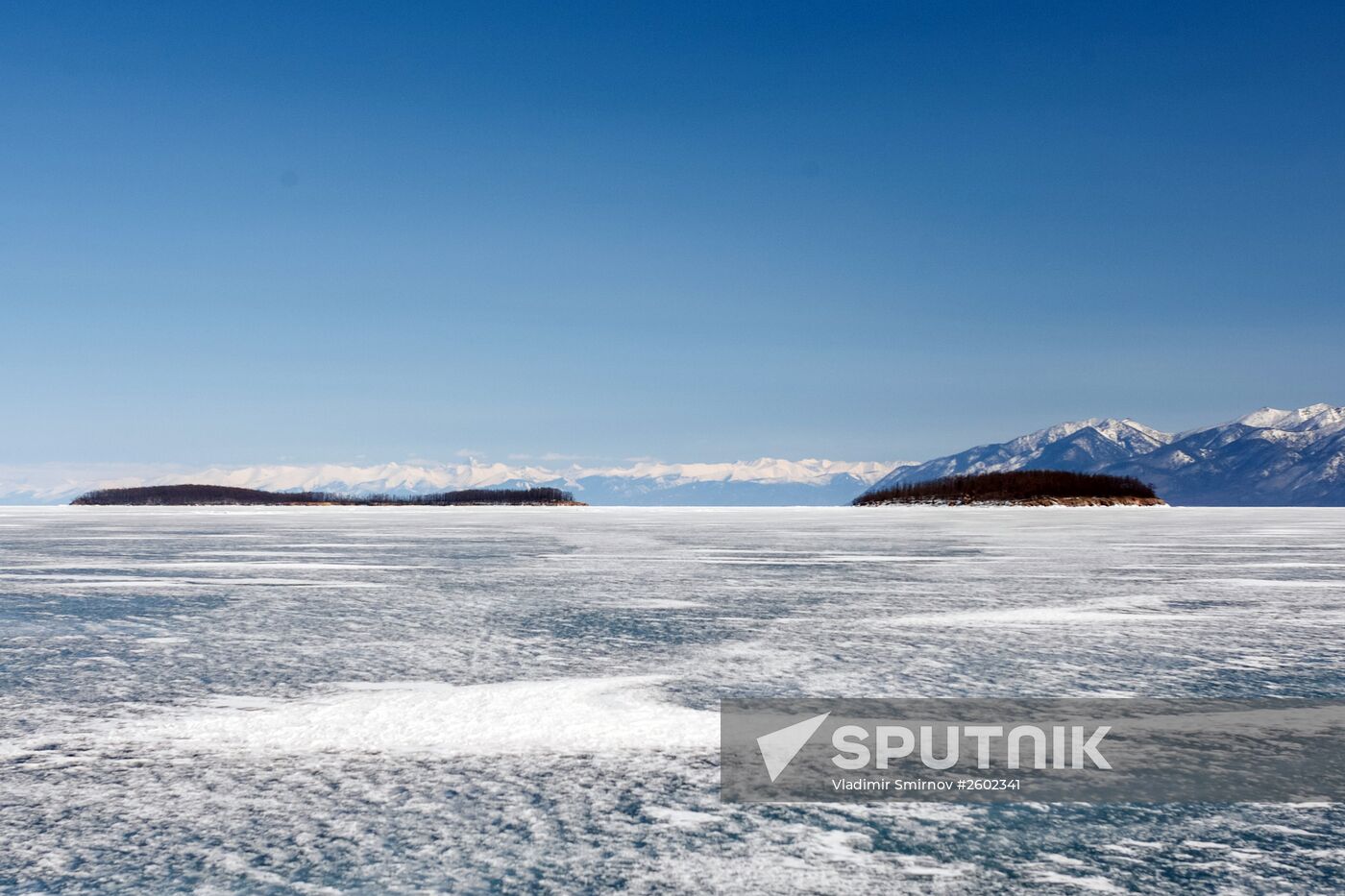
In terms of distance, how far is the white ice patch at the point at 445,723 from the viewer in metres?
4.32

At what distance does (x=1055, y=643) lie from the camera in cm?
719

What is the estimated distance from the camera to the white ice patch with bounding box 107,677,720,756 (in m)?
4.32

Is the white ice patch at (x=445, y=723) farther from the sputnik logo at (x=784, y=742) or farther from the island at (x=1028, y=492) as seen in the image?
the island at (x=1028, y=492)

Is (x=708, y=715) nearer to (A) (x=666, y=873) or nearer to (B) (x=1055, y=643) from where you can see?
(A) (x=666, y=873)

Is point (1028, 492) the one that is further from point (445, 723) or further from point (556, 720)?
point (445, 723)

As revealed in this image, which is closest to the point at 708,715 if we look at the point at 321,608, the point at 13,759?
the point at 13,759

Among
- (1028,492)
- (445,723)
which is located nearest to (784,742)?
(445,723)

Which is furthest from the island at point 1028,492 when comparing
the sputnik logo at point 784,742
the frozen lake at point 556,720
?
the sputnik logo at point 784,742

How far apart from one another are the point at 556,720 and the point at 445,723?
0.52 m

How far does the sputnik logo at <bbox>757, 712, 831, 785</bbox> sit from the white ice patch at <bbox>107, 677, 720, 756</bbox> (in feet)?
0.79

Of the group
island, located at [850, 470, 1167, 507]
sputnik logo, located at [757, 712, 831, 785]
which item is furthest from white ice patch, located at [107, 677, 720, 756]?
island, located at [850, 470, 1167, 507]

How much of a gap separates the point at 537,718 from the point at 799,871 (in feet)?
7.16

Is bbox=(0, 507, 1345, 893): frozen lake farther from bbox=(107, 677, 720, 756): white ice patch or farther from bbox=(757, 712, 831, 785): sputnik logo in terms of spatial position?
bbox=(757, 712, 831, 785): sputnik logo

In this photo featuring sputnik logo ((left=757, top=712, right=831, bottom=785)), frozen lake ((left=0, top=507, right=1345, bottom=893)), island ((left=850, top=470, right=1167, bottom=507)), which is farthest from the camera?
island ((left=850, top=470, right=1167, bottom=507))
